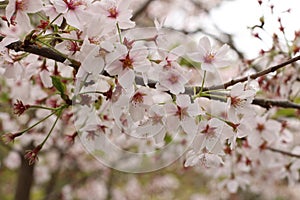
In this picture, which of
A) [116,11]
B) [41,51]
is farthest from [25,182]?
[116,11]


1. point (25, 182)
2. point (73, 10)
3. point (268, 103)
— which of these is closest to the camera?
point (73, 10)

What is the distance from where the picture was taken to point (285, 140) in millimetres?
1652

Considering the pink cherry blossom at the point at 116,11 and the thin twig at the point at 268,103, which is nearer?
the pink cherry blossom at the point at 116,11

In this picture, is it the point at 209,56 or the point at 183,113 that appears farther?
the point at 209,56

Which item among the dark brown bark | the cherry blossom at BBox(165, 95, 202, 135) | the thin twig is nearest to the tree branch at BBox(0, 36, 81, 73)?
the cherry blossom at BBox(165, 95, 202, 135)

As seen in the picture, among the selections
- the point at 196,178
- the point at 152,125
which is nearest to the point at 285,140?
the point at 152,125

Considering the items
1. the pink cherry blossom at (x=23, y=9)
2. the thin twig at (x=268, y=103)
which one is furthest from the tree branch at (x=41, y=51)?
the thin twig at (x=268, y=103)

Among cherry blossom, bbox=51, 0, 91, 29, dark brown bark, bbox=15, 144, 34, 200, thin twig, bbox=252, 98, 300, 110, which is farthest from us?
dark brown bark, bbox=15, 144, 34, 200

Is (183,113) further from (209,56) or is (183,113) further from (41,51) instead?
(41,51)

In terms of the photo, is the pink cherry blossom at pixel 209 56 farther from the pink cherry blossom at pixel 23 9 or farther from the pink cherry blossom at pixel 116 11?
the pink cherry blossom at pixel 23 9

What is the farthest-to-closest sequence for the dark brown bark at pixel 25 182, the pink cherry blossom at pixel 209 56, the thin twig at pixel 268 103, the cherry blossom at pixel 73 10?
the dark brown bark at pixel 25 182 < the thin twig at pixel 268 103 < the pink cherry blossom at pixel 209 56 < the cherry blossom at pixel 73 10

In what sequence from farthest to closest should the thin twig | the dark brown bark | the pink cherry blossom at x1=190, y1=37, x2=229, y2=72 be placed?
the dark brown bark < the thin twig < the pink cherry blossom at x1=190, y1=37, x2=229, y2=72

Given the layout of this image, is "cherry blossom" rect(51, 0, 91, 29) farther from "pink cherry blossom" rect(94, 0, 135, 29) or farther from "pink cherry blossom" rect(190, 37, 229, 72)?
"pink cherry blossom" rect(190, 37, 229, 72)

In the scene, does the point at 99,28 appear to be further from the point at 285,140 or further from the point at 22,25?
the point at 285,140
